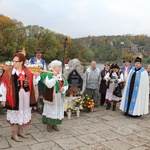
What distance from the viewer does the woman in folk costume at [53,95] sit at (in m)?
4.86

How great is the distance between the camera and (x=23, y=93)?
4367mm

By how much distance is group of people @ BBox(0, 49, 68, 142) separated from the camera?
4254 mm

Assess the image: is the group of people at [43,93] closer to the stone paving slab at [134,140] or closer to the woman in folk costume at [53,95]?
the woman in folk costume at [53,95]

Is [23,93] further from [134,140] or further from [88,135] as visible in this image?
[134,140]

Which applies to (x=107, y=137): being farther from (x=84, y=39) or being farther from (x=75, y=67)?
(x=84, y=39)

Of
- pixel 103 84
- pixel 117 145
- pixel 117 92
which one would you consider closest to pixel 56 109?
pixel 117 145

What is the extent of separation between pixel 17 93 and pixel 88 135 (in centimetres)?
183

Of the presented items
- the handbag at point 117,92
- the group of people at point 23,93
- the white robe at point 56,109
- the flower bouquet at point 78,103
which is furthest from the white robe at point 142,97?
the group of people at point 23,93

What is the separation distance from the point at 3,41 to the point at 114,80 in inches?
1286

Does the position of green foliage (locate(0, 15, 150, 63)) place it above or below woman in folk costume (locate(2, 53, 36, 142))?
above

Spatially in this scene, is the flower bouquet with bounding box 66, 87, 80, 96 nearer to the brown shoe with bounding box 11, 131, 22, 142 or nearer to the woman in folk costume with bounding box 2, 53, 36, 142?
the woman in folk costume with bounding box 2, 53, 36, 142

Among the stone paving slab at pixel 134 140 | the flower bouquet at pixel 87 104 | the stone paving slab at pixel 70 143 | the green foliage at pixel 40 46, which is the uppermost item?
the green foliage at pixel 40 46

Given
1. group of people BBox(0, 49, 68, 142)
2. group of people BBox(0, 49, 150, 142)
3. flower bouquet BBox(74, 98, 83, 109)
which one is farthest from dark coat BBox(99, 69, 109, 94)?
group of people BBox(0, 49, 68, 142)

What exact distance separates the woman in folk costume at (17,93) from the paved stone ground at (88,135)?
40 centimetres
